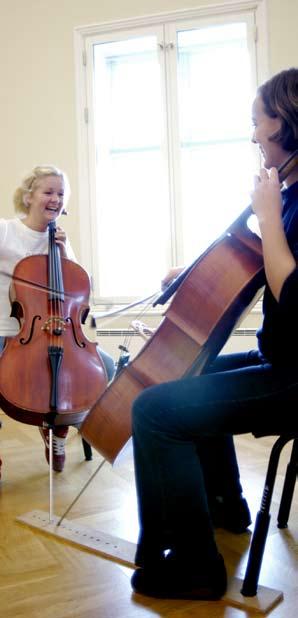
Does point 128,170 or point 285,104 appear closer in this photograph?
point 285,104

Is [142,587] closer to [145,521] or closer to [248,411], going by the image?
[145,521]

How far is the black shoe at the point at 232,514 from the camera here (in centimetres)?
168

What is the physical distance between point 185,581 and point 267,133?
3.12 feet

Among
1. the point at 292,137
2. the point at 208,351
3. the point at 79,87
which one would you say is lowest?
the point at 208,351

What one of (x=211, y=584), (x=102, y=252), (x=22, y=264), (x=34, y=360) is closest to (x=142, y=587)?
(x=211, y=584)

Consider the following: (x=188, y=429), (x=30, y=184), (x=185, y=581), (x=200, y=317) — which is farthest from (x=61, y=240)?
(x=185, y=581)

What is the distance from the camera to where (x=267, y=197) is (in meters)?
1.25

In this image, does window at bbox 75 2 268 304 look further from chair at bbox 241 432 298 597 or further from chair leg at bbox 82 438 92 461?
chair at bbox 241 432 298 597

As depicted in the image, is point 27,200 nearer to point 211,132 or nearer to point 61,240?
point 61,240

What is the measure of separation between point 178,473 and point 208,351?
10.3 inches

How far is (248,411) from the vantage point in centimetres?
124

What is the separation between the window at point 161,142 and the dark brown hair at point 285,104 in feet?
8.63

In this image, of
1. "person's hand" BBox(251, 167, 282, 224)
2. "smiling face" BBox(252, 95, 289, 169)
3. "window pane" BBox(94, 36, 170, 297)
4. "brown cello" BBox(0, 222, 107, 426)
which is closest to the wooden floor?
"brown cello" BBox(0, 222, 107, 426)

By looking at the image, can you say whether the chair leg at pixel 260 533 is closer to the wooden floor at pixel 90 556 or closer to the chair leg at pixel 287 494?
the wooden floor at pixel 90 556
